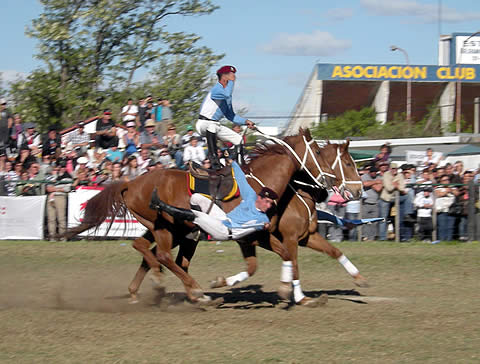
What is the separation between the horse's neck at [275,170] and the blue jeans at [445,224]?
21.3 feet

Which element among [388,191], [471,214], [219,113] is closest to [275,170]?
[219,113]

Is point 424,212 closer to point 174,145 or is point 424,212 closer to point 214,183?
point 174,145

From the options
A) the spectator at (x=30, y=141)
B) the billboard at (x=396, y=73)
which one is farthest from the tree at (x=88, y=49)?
the billboard at (x=396, y=73)

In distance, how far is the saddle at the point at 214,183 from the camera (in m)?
7.53

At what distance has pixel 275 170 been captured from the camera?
7.79 m

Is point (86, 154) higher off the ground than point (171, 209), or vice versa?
point (86, 154)

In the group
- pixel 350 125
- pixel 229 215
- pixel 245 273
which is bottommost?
pixel 245 273

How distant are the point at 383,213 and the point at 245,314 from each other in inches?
268

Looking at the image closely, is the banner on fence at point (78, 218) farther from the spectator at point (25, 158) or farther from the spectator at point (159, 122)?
the spectator at point (159, 122)

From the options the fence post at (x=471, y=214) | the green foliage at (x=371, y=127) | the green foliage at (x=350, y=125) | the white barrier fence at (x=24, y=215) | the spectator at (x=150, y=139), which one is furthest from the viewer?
the green foliage at (x=350, y=125)

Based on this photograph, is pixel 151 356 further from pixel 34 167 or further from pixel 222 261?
pixel 34 167

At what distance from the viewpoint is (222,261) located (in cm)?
1141

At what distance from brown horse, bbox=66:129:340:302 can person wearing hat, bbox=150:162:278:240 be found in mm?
233

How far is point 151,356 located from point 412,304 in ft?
11.8
